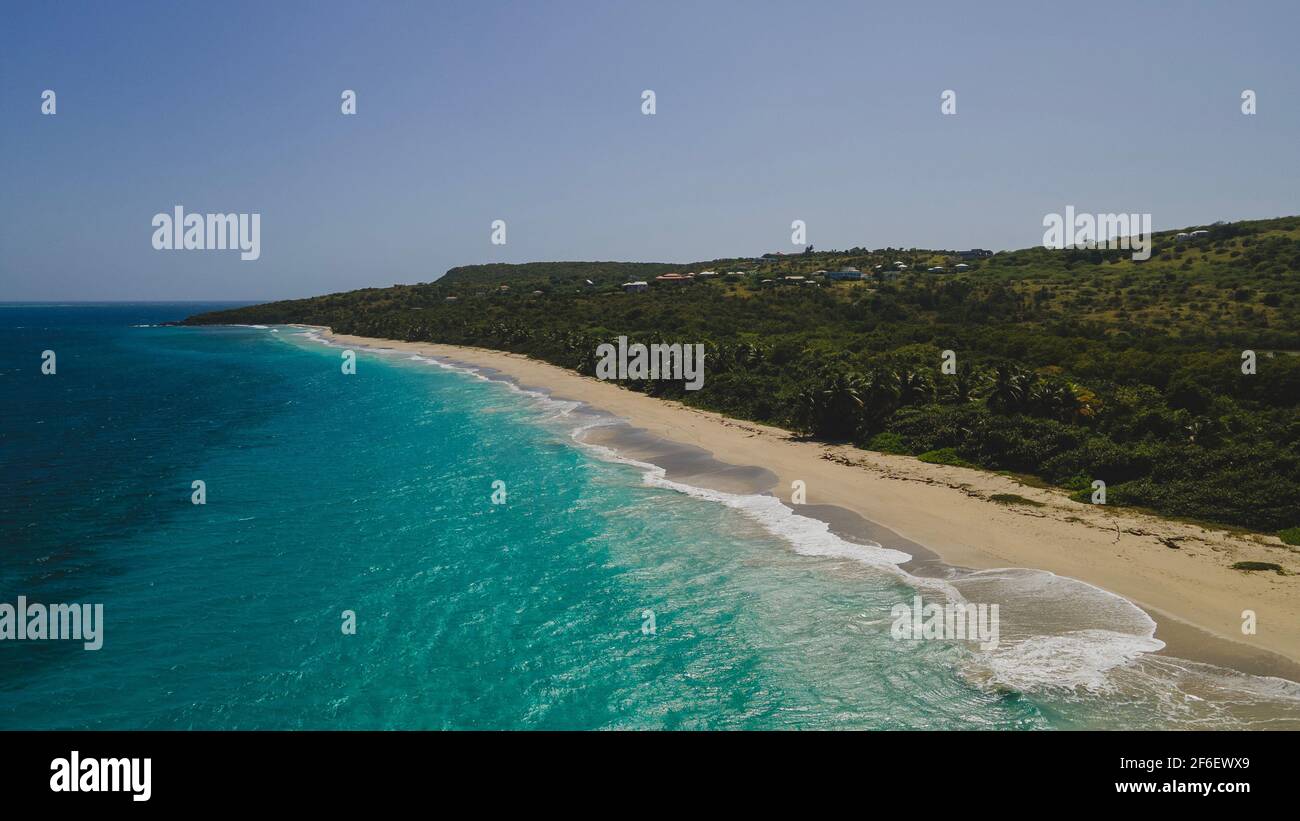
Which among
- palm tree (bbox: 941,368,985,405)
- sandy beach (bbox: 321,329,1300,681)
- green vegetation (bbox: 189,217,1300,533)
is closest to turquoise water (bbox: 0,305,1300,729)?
sandy beach (bbox: 321,329,1300,681)

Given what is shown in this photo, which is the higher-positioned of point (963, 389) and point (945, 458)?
point (963, 389)

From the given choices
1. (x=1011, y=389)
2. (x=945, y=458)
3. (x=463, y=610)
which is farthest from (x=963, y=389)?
(x=463, y=610)

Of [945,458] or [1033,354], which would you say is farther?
[1033,354]

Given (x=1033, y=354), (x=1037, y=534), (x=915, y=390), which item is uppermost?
(x=1033, y=354)

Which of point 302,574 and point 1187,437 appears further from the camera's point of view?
point 1187,437

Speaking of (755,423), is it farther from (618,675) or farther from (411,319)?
(411,319)

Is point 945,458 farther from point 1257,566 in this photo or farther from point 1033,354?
point 1033,354

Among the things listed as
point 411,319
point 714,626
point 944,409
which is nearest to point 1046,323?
point 944,409
